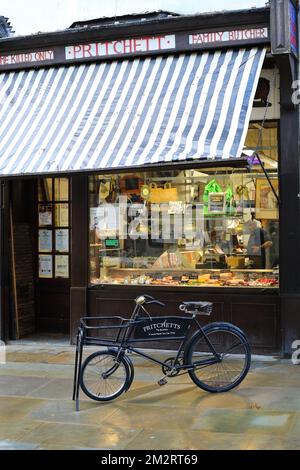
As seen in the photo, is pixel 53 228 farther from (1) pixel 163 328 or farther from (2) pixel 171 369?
(2) pixel 171 369

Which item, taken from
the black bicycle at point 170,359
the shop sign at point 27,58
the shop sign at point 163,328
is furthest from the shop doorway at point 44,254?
the shop sign at point 163,328

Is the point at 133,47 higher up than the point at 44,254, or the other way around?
the point at 133,47

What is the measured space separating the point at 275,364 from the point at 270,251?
→ 1601 mm

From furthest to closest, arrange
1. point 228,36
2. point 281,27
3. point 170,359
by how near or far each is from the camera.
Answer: point 228,36 → point 281,27 → point 170,359

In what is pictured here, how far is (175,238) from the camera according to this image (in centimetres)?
916

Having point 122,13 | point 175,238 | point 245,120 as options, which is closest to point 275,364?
point 175,238

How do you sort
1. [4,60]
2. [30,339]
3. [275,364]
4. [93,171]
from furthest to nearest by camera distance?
1. [30,339]
2. [4,60]
3. [275,364]
4. [93,171]

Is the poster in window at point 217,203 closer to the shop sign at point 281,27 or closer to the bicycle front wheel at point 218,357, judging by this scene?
the shop sign at point 281,27

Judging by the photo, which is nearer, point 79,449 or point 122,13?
point 79,449

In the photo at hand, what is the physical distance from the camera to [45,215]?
34.2 ft

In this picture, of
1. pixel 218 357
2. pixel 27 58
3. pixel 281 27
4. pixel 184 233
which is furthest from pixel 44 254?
pixel 281 27

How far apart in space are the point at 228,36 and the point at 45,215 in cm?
423

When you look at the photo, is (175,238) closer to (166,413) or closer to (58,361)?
(58,361)

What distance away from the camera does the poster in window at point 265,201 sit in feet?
28.2
